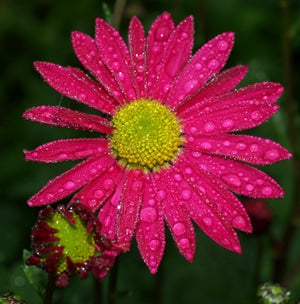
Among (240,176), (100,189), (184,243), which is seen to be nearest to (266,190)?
(240,176)

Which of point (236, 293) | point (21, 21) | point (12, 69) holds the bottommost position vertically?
point (236, 293)

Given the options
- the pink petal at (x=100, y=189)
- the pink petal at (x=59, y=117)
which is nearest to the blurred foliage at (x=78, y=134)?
the pink petal at (x=100, y=189)

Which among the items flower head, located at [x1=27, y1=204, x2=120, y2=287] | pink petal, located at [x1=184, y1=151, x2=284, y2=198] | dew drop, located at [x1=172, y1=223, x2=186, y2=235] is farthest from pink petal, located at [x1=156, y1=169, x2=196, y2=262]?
flower head, located at [x1=27, y1=204, x2=120, y2=287]

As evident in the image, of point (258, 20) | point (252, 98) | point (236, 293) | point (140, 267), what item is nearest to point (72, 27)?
point (258, 20)

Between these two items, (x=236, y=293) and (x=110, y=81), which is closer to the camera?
(x=110, y=81)

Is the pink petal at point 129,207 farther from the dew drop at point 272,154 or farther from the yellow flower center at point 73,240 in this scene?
the dew drop at point 272,154

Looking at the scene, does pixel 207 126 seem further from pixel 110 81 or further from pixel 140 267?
pixel 140 267

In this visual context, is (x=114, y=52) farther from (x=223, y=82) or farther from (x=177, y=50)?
(x=223, y=82)
